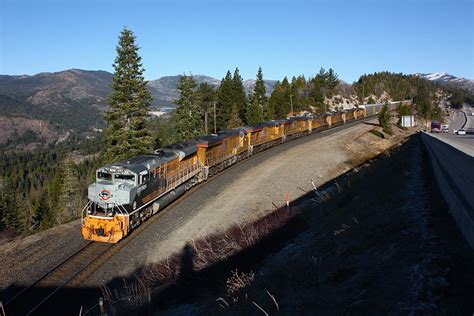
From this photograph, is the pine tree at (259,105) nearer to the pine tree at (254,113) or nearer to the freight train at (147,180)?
the pine tree at (254,113)

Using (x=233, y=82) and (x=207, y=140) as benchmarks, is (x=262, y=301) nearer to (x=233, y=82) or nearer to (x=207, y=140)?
(x=207, y=140)

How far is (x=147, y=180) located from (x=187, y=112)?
126 feet

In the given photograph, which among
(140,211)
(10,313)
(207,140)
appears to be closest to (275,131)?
(207,140)

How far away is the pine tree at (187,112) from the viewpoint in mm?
57344

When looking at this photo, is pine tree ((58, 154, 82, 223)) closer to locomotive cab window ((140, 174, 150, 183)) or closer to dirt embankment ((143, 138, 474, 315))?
locomotive cab window ((140, 174, 150, 183))

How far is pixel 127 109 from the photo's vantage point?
38594 millimetres

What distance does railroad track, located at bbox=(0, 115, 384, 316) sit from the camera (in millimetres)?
13172

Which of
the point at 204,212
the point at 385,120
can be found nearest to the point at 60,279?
the point at 204,212

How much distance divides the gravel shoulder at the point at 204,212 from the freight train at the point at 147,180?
2.84ft

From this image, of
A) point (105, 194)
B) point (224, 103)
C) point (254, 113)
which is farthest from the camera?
point (224, 103)

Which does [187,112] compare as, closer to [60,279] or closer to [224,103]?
[224,103]

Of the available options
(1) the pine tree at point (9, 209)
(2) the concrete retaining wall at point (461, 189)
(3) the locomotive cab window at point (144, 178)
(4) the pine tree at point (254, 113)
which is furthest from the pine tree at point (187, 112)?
(2) the concrete retaining wall at point (461, 189)

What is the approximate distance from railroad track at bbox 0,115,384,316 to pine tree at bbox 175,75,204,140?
38.9m

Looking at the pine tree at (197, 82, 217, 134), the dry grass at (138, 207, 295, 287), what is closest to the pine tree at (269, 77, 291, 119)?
the pine tree at (197, 82, 217, 134)
